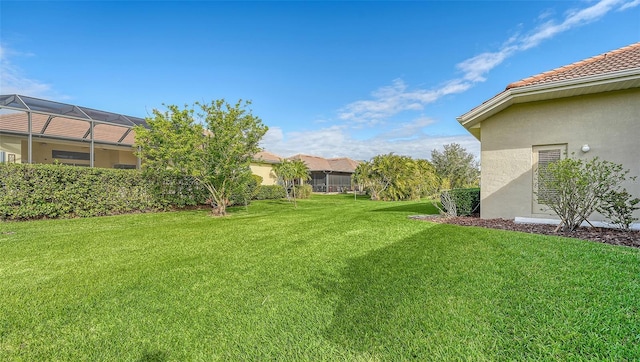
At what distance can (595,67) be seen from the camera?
7.68 meters

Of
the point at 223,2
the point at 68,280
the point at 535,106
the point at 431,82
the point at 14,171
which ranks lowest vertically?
the point at 68,280

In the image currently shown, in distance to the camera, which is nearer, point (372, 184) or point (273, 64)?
point (273, 64)

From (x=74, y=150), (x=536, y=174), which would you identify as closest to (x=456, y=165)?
(x=536, y=174)

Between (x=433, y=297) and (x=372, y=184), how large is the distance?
22.3 metres

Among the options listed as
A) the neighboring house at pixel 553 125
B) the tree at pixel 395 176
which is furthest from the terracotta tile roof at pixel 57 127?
the neighboring house at pixel 553 125

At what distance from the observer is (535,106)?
841 centimetres

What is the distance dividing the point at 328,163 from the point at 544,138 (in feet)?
105

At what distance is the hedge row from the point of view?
9891 mm

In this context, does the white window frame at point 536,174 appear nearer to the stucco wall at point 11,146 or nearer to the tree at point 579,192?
the tree at point 579,192

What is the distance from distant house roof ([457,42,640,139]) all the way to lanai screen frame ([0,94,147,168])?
17377 millimetres

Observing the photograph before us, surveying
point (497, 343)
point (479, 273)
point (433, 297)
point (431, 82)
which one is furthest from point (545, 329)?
point (431, 82)

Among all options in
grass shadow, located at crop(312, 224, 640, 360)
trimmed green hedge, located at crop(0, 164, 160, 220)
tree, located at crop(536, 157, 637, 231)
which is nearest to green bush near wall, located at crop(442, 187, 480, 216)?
tree, located at crop(536, 157, 637, 231)

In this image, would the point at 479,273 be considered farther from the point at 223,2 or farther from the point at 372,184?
the point at 372,184

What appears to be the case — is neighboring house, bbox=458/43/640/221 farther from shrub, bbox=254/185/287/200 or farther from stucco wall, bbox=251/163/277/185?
stucco wall, bbox=251/163/277/185
